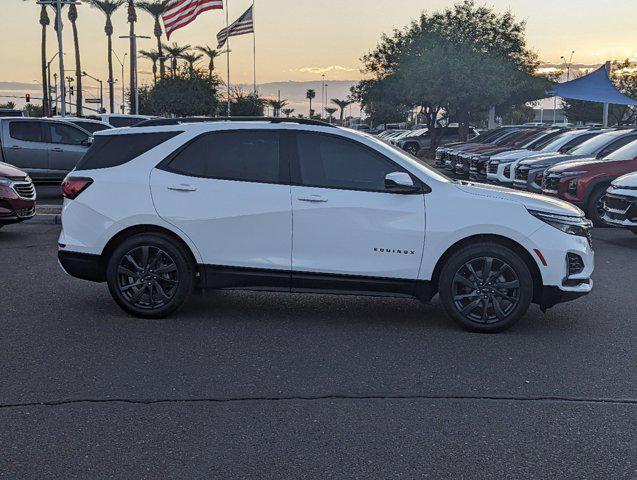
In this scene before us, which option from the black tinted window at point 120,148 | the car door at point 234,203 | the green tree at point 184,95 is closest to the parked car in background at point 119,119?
the black tinted window at point 120,148

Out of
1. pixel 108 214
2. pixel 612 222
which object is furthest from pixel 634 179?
pixel 108 214

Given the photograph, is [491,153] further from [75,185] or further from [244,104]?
[244,104]

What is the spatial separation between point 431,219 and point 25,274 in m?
5.18

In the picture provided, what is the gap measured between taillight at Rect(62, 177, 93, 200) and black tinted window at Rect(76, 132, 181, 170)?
0.13m

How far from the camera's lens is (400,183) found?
6.98 metres

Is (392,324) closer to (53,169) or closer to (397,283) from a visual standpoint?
(397,283)

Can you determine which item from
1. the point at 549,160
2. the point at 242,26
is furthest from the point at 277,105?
the point at 549,160

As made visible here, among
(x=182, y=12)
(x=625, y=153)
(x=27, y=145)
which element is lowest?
(x=27, y=145)

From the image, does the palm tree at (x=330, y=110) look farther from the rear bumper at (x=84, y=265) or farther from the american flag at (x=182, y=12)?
the rear bumper at (x=84, y=265)

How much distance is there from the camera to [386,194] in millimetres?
7133

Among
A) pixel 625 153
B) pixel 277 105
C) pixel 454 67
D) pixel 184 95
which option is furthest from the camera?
pixel 277 105

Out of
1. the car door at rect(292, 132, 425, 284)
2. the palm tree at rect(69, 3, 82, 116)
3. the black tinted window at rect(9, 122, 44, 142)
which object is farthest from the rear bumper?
the palm tree at rect(69, 3, 82, 116)

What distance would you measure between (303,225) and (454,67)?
37.5m

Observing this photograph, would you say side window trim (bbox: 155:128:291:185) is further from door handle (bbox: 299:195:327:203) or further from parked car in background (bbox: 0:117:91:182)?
parked car in background (bbox: 0:117:91:182)
